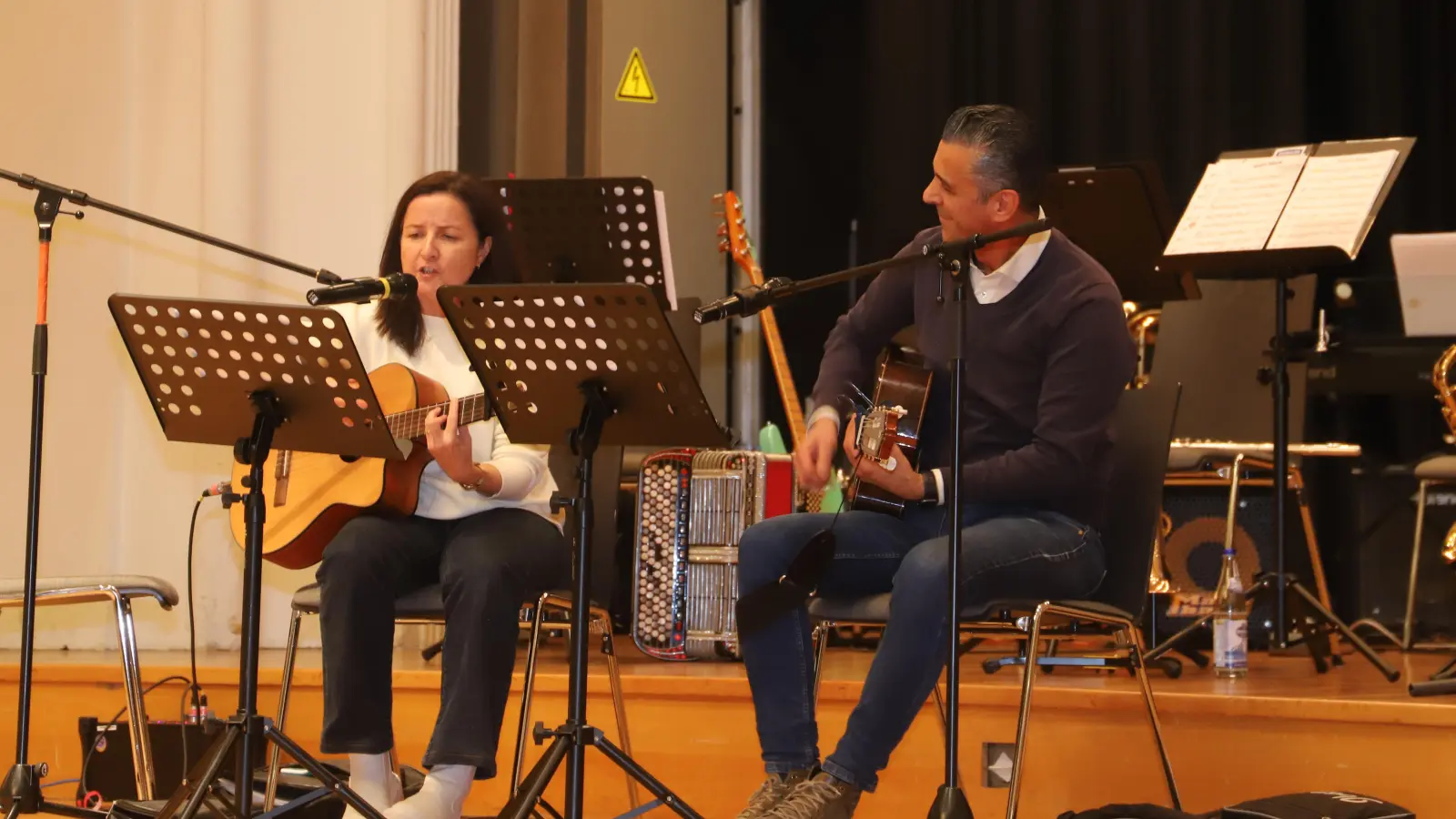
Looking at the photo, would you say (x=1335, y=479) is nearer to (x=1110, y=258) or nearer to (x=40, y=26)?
(x=1110, y=258)

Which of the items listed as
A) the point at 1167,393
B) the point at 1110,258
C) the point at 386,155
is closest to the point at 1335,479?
the point at 1110,258

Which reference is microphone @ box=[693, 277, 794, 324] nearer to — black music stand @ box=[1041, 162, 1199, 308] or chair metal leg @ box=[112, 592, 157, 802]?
chair metal leg @ box=[112, 592, 157, 802]

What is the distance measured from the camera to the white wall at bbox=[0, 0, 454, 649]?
4.31 metres

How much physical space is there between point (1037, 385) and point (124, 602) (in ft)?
5.73

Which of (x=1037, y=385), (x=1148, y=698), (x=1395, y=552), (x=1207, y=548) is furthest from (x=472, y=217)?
(x=1395, y=552)

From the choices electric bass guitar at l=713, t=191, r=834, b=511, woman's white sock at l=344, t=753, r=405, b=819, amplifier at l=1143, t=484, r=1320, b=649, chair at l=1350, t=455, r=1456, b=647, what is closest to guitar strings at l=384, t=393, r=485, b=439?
woman's white sock at l=344, t=753, r=405, b=819

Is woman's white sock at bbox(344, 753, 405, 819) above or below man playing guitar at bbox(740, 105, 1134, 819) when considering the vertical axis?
below

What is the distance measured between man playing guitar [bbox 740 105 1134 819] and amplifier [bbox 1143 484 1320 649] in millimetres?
1518

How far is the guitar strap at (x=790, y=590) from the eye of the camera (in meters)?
2.74

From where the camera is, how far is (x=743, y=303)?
233cm

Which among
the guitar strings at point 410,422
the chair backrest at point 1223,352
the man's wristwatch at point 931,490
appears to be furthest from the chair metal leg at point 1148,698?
the chair backrest at point 1223,352

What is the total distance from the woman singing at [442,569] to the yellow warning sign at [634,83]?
238 centimetres

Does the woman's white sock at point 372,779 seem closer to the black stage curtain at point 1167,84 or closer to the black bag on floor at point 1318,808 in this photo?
the black bag on floor at point 1318,808

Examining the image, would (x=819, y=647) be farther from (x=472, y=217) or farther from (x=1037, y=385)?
(x=472, y=217)
